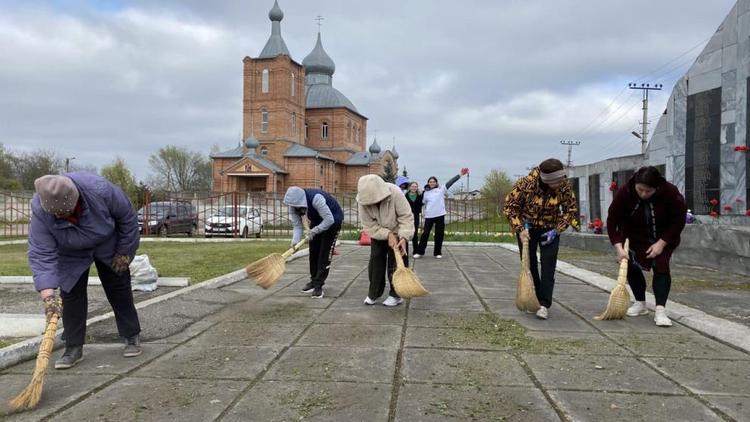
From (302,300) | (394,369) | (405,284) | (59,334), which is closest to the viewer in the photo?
(394,369)

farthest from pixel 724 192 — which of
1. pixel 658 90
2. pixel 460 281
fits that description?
pixel 658 90

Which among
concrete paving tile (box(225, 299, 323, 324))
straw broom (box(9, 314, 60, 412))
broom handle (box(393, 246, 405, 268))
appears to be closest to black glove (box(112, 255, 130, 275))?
straw broom (box(9, 314, 60, 412))

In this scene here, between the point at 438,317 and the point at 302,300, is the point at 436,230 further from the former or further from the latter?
the point at 438,317

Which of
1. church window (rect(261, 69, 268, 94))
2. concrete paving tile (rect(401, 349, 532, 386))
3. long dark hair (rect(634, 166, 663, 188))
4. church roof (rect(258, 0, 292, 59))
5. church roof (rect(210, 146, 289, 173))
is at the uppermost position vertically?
church roof (rect(258, 0, 292, 59))

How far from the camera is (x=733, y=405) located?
3.18 meters

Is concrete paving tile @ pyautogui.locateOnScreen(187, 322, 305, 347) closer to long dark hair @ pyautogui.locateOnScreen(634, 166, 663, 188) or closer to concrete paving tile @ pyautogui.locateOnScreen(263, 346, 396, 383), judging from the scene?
concrete paving tile @ pyautogui.locateOnScreen(263, 346, 396, 383)

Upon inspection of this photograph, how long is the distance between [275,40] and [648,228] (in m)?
64.0

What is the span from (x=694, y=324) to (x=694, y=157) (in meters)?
8.33

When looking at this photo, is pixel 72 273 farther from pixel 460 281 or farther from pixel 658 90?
pixel 658 90

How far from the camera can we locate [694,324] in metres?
5.16

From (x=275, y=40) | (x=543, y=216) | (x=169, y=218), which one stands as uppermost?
(x=275, y=40)

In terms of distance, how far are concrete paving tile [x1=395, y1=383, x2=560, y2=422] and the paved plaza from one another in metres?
0.01

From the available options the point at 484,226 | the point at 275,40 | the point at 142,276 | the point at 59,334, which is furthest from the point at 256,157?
the point at 59,334

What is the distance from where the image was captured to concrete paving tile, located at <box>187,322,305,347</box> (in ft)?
15.3
